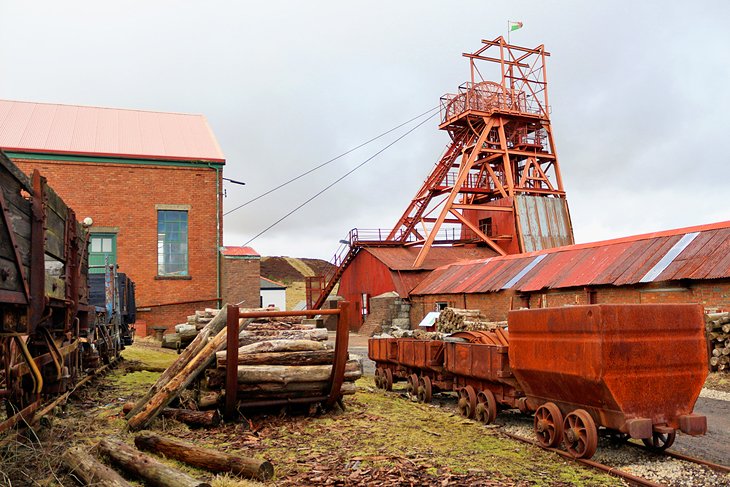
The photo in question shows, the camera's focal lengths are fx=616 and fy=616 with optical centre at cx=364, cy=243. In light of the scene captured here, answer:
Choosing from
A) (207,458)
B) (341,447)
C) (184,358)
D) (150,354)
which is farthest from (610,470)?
(150,354)

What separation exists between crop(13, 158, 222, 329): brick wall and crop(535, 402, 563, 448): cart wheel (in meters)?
20.6

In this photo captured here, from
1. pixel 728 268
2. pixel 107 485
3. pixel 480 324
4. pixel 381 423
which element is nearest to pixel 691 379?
pixel 381 423

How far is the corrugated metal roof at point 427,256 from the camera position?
3359 cm

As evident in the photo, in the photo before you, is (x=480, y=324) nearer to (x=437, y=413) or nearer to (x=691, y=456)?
(x=437, y=413)

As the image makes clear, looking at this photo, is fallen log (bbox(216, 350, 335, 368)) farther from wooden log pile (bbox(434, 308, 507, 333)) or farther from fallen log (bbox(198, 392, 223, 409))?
wooden log pile (bbox(434, 308, 507, 333))

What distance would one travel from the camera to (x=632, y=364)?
7000 millimetres

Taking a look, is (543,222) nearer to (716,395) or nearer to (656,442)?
(716,395)

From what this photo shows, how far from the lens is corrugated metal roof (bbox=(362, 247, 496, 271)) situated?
33.6 meters

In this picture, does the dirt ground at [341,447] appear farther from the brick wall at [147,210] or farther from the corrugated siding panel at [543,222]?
the corrugated siding panel at [543,222]

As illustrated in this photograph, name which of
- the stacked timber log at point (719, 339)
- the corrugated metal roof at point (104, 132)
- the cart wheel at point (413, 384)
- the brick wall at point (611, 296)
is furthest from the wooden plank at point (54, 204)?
the corrugated metal roof at point (104, 132)

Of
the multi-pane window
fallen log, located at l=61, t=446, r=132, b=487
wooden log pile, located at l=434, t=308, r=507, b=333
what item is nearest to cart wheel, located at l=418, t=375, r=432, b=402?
fallen log, located at l=61, t=446, r=132, b=487

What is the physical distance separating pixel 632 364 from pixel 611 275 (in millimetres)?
12442

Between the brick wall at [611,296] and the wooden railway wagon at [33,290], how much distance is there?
29.6ft

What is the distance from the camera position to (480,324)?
60.0 feet
